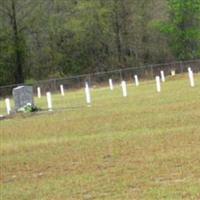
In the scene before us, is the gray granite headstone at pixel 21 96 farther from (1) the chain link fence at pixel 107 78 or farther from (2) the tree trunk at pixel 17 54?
(2) the tree trunk at pixel 17 54

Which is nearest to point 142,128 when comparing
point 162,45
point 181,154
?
point 181,154

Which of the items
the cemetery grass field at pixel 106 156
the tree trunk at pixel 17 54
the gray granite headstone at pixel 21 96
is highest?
the tree trunk at pixel 17 54

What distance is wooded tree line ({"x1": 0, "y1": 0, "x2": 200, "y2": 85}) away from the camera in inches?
3226

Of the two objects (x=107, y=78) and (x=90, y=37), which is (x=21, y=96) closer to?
(x=107, y=78)

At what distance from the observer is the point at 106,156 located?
1512cm

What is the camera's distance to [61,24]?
8288cm

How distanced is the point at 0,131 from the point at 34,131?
6.96 feet

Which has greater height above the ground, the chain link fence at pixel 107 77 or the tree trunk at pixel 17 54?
the tree trunk at pixel 17 54

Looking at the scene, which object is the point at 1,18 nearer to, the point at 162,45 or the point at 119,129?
the point at 162,45

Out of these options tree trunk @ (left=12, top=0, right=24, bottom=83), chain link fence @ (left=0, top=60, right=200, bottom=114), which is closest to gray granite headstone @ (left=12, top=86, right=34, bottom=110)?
chain link fence @ (left=0, top=60, right=200, bottom=114)

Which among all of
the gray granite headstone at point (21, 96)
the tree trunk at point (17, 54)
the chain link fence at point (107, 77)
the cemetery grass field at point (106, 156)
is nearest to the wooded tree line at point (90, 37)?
the tree trunk at point (17, 54)

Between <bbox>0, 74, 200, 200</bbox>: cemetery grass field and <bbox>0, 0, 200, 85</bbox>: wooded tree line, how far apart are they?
56.4 m

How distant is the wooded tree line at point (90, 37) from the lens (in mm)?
81938

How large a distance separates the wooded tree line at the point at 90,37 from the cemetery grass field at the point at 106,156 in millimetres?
56365
